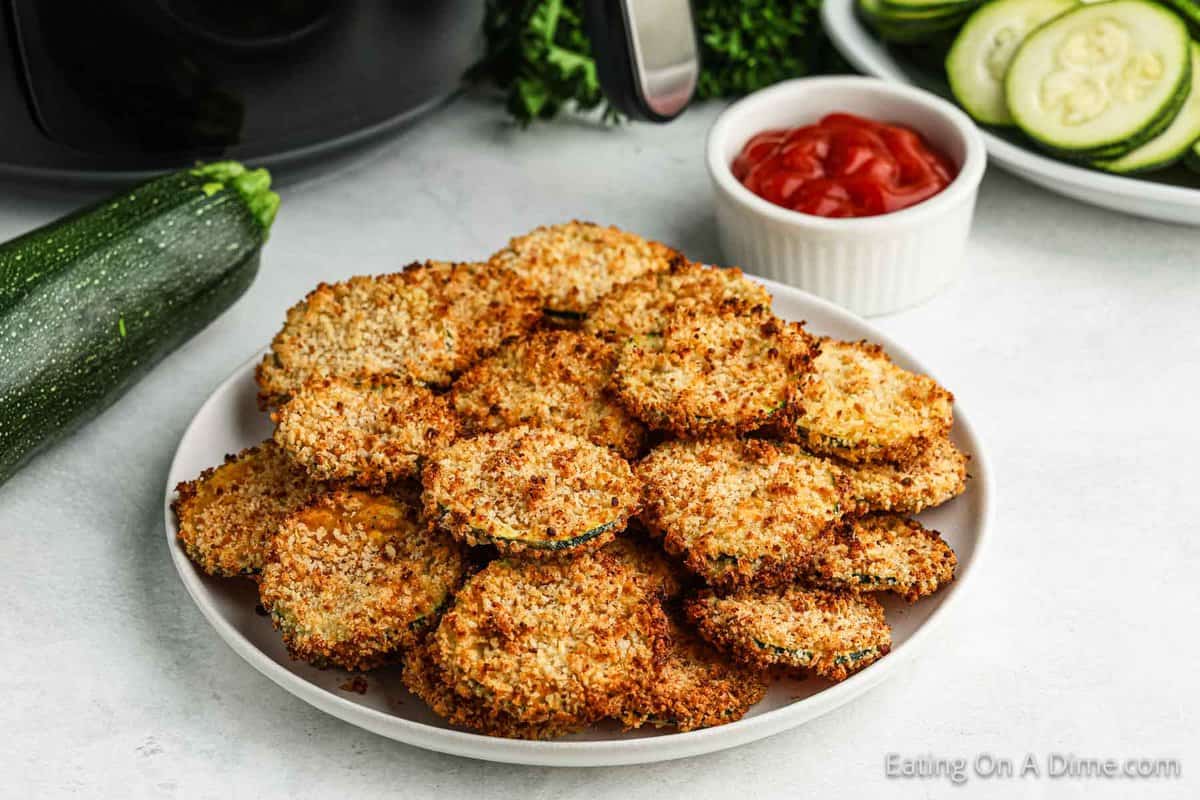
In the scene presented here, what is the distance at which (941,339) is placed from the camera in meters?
3.27

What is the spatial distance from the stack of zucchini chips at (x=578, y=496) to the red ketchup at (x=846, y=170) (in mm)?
588

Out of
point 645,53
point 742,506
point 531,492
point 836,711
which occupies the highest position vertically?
point 645,53

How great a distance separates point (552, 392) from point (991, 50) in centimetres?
187

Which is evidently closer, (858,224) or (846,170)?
(858,224)

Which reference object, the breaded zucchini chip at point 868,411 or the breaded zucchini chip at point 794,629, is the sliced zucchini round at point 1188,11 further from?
the breaded zucchini chip at point 794,629

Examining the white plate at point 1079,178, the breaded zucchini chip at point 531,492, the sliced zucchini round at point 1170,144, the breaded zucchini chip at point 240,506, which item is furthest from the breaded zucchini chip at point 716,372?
the sliced zucchini round at point 1170,144

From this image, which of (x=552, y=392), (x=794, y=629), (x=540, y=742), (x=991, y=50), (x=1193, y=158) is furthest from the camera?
(x=991, y=50)

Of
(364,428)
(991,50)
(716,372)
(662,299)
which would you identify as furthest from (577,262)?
(991,50)

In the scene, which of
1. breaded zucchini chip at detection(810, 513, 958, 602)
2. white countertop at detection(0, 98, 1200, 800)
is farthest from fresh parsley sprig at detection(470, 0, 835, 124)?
breaded zucchini chip at detection(810, 513, 958, 602)

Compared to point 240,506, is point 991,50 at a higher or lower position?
higher

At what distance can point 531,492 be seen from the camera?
219 cm

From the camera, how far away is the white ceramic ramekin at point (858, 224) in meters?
3.14

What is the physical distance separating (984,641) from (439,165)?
2309 millimetres

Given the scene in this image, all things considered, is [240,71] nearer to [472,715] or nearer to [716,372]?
[716,372]
